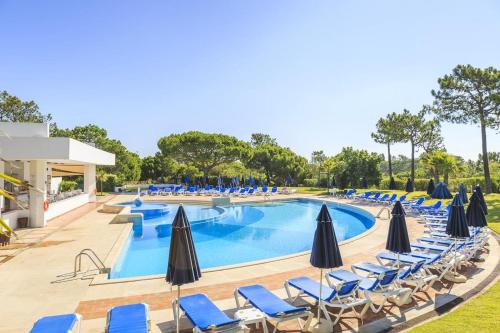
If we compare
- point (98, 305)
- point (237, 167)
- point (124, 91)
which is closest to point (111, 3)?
point (98, 305)

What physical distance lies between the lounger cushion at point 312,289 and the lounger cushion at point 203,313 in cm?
182

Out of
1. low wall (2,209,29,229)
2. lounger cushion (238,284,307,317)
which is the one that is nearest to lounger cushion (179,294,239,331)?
lounger cushion (238,284,307,317)

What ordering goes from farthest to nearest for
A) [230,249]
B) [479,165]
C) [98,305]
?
[479,165] → [230,249] → [98,305]

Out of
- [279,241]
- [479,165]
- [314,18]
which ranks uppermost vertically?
[314,18]

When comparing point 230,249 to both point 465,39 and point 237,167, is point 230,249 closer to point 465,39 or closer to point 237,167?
point 465,39

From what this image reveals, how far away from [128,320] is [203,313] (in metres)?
1.17

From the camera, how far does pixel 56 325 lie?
193 inches

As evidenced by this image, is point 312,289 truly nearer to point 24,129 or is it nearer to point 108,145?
point 24,129

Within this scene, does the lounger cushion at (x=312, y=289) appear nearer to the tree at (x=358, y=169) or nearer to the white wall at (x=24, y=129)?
the white wall at (x=24, y=129)

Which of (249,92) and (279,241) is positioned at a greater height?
(249,92)

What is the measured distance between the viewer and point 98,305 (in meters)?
6.80

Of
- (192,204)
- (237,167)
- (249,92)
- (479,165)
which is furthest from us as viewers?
(479,165)

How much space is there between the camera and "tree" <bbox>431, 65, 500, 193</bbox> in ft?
91.0

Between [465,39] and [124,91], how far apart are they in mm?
23811
